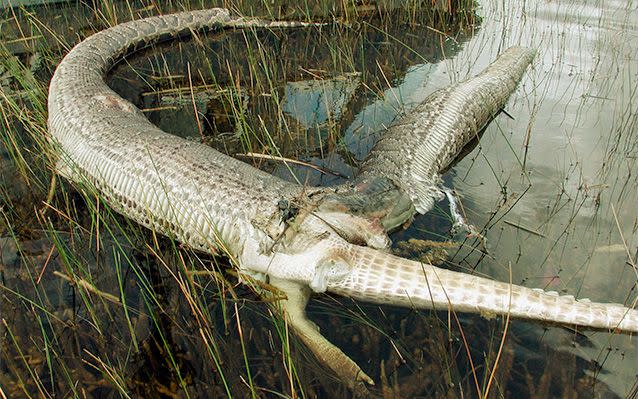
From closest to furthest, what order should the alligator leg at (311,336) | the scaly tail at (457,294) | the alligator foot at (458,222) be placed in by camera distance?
the alligator leg at (311,336)
the scaly tail at (457,294)
the alligator foot at (458,222)

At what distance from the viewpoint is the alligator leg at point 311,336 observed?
8.02 feet

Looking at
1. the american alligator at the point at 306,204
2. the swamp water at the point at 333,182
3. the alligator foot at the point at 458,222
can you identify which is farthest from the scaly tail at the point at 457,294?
the alligator foot at the point at 458,222

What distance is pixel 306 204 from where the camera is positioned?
3031 mm

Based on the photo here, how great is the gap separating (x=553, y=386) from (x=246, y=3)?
558 cm

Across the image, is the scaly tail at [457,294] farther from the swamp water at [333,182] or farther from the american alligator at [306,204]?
the swamp water at [333,182]

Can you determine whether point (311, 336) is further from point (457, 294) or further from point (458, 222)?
point (458, 222)

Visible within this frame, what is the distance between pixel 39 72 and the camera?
5.37 m

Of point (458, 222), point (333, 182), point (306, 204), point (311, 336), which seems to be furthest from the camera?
point (333, 182)

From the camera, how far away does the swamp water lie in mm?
2521

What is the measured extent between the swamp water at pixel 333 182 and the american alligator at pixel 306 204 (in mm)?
127

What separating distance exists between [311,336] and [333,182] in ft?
4.91

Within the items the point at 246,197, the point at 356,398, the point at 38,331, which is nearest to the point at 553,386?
the point at 356,398

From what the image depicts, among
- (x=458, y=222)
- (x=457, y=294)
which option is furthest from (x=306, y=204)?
(x=458, y=222)

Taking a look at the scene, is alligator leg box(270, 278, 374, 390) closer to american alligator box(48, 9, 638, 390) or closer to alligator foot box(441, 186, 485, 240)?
american alligator box(48, 9, 638, 390)
